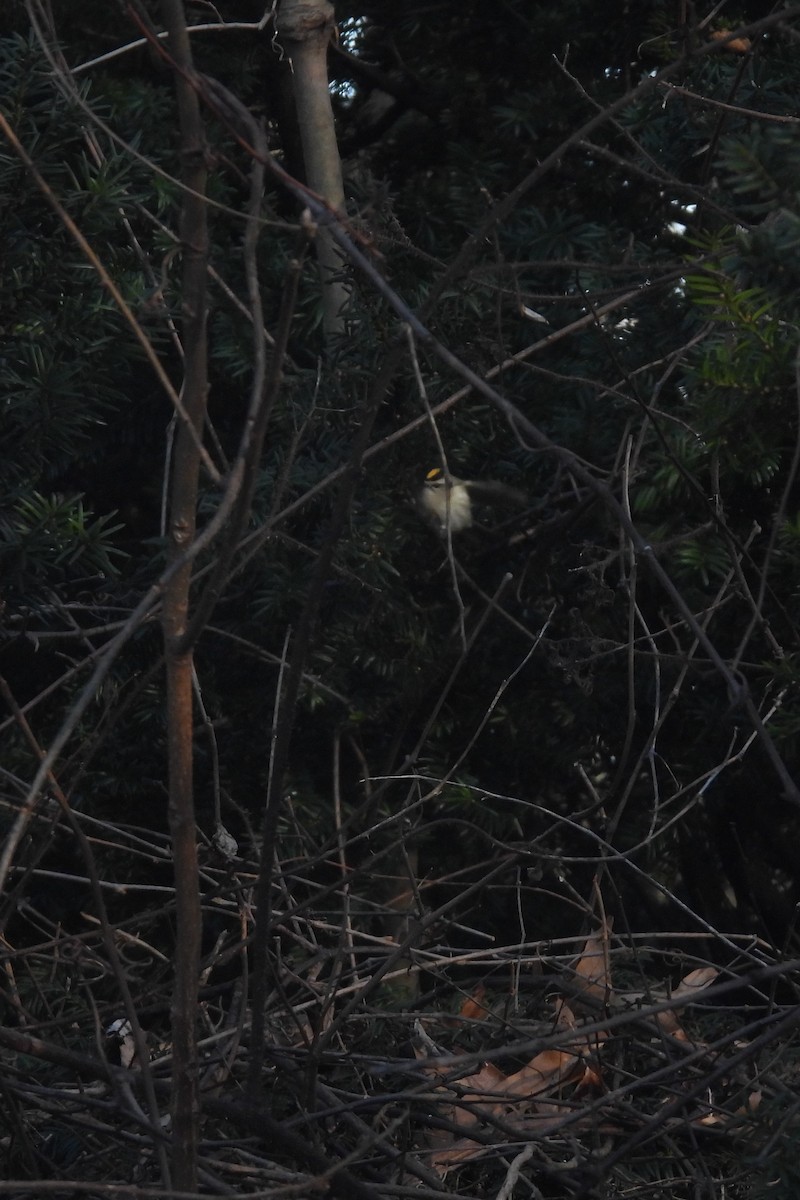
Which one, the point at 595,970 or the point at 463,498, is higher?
the point at 463,498

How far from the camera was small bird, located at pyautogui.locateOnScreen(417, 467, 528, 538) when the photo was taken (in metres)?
2.52

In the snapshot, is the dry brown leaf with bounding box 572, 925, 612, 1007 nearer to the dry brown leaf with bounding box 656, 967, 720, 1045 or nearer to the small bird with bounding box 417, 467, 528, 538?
the dry brown leaf with bounding box 656, 967, 720, 1045

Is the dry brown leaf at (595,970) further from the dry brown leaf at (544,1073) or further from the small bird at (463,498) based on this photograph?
the small bird at (463,498)

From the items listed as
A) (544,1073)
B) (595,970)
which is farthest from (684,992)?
(544,1073)

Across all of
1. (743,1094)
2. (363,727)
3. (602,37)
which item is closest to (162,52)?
(743,1094)

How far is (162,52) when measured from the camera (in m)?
0.89

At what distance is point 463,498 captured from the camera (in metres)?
2.57

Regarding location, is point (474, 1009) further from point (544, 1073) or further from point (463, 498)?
point (463, 498)

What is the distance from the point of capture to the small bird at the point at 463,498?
252 cm

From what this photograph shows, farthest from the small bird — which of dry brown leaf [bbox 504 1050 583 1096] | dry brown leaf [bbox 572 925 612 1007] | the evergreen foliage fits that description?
dry brown leaf [bbox 504 1050 583 1096]

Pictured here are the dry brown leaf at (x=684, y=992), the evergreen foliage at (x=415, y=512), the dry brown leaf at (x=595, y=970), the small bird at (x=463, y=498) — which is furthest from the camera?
the small bird at (x=463, y=498)

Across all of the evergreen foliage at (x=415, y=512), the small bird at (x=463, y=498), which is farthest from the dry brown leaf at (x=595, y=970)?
the small bird at (x=463, y=498)

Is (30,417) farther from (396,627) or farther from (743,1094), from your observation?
(743,1094)

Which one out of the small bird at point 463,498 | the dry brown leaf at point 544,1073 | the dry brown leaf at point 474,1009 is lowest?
the dry brown leaf at point 474,1009
